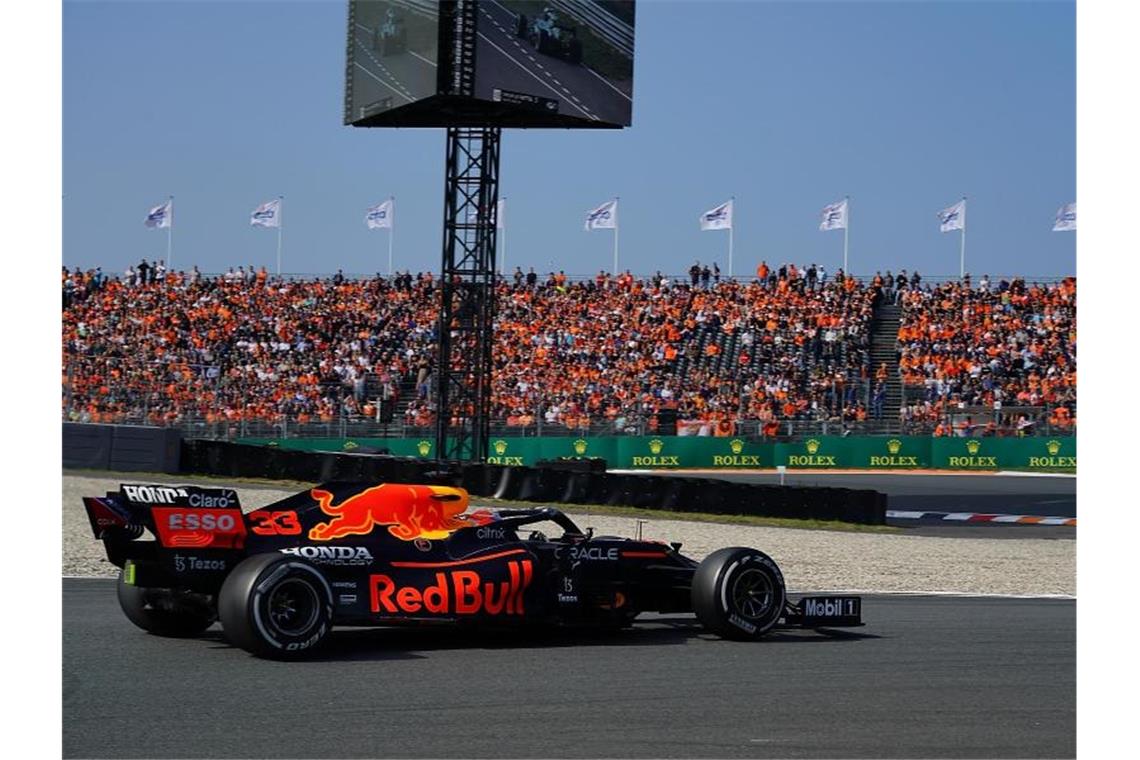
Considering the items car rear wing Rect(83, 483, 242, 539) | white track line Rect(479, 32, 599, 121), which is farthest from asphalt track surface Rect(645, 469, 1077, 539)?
car rear wing Rect(83, 483, 242, 539)

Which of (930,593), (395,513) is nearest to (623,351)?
(930,593)

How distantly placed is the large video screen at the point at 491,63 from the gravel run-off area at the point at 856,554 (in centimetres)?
697

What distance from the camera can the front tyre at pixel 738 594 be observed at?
1137 centimetres

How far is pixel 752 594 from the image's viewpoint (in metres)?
11.6

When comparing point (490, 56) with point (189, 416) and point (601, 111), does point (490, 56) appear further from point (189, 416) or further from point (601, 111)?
point (189, 416)

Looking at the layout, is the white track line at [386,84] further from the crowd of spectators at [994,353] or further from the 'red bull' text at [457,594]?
the crowd of spectators at [994,353]

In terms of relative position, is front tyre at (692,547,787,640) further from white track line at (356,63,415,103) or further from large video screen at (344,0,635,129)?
white track line at (356,63,415,103)

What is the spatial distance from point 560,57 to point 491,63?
4.41 feet

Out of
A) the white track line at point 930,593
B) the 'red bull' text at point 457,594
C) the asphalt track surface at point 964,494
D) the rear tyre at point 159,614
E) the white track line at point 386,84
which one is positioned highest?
the white track line at point 386,84

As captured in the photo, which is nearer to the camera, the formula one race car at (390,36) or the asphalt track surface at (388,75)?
the asphalt track surface at (388,75)

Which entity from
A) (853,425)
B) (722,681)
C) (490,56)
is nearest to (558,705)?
(722,681)

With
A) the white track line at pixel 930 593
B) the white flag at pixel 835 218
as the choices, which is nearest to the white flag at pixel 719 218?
the white flag at pixel 835 218

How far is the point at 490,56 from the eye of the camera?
2608 cm

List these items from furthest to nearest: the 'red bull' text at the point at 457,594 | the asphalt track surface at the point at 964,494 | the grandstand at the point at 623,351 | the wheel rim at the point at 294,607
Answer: the grandstand at the point at 623,351 → the asphalt track surface at the point at 964,494 → the 'red bull' text at the point at 457,594 → the wheel rim at the point at 294,607
